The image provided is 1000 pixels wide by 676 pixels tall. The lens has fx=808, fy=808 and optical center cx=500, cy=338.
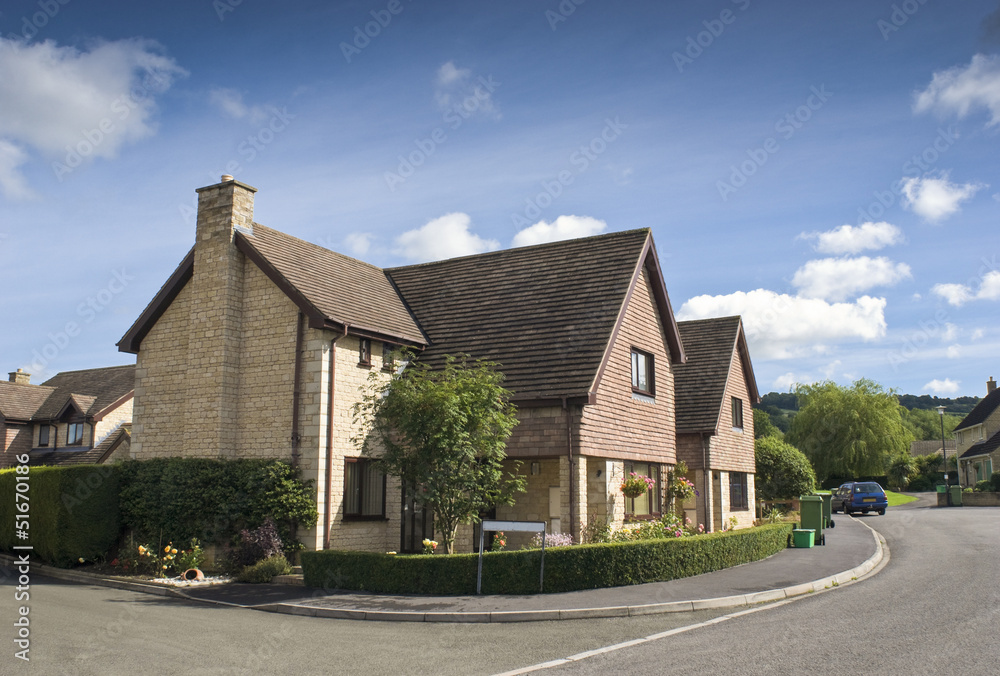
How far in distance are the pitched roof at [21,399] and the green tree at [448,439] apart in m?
34.1

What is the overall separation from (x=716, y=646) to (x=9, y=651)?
8.94m

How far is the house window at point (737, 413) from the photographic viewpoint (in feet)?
101

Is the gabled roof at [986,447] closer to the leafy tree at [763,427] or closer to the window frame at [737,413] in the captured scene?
the leafy tree at [763,427]

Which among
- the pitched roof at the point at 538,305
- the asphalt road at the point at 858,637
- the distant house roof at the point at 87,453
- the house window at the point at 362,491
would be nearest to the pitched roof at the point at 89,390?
the distant house roof at the point at 87,453

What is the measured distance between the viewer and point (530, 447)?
1934 cm

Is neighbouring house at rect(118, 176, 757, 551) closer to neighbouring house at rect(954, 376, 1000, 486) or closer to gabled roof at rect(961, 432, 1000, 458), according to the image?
gabled roof at rect(961, 432, 1000, 458)

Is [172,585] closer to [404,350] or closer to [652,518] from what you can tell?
[404,350]

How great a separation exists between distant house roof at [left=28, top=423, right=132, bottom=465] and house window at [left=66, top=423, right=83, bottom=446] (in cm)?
42

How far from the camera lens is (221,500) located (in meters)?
18.1

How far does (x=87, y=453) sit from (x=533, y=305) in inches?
1095

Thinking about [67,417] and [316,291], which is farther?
[67,417]

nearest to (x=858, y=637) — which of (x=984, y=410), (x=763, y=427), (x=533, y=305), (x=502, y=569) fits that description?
(x=502, y=569)

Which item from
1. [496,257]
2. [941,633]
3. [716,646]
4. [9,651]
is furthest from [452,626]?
[496,257]

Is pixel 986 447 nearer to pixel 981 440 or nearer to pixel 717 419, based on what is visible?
pixel 981 440
